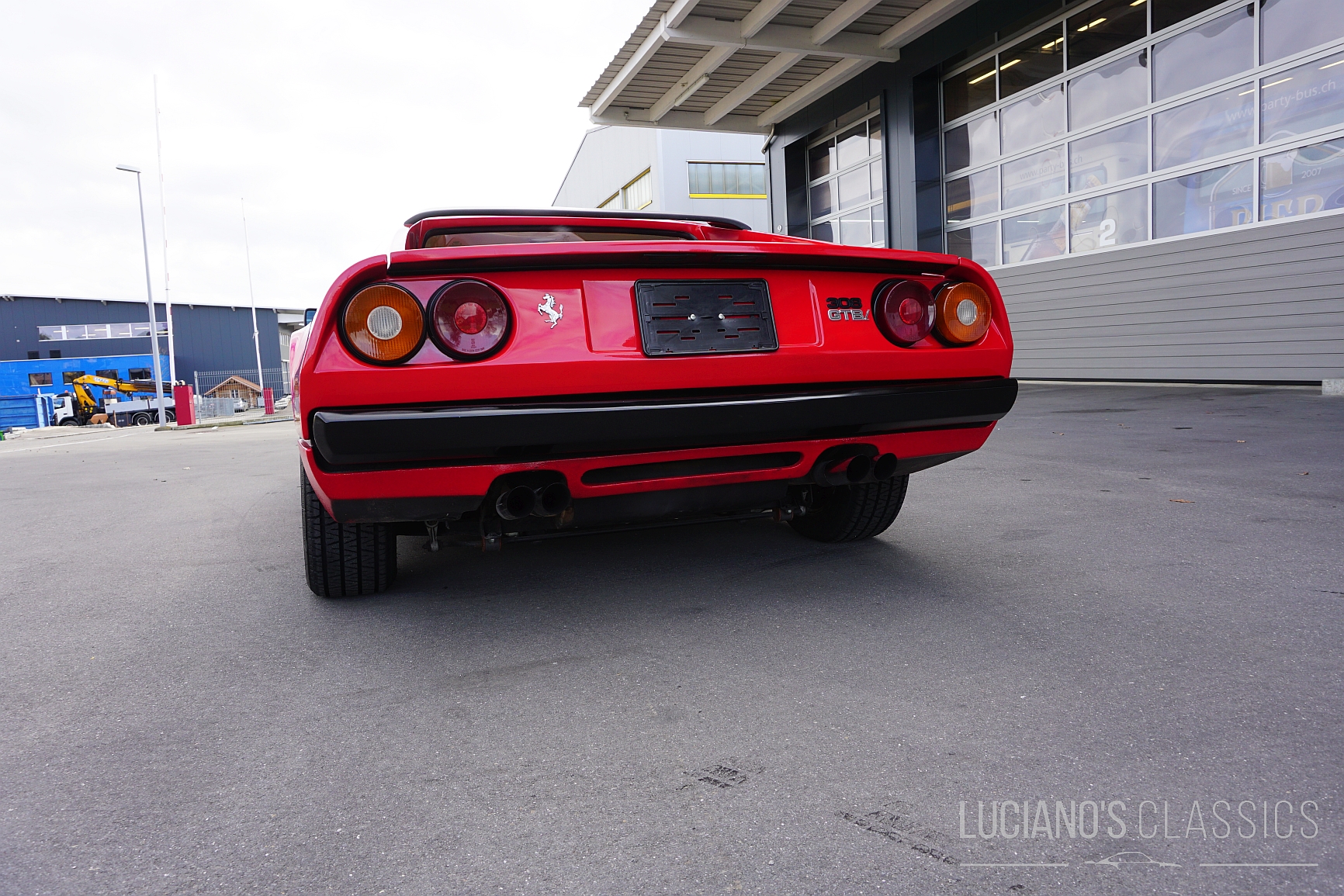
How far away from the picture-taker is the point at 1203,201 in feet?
29.9

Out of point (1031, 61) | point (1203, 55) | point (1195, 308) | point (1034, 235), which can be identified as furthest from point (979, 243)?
point (1203, 55)

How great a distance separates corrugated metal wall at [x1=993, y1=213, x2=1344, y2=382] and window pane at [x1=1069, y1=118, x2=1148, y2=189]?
0.98 m

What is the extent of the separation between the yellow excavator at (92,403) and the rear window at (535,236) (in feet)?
89.4

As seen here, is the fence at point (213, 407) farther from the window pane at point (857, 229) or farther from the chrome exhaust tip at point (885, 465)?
the chrome exhaust tip at point (885, 465)

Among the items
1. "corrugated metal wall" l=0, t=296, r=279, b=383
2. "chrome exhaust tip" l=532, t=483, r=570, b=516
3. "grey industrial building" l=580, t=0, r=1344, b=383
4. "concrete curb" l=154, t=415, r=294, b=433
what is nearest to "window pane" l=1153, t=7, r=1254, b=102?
"grey industrial building" l=580, t=0, r=1344, b=383

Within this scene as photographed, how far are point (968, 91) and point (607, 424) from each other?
1271cm

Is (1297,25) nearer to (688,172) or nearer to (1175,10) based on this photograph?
(1175,10)

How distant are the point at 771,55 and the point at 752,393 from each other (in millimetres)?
13207

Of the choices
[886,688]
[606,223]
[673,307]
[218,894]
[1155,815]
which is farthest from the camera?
[606,223]

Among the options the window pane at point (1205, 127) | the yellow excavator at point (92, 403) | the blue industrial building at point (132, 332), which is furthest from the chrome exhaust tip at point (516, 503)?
the blue industrial building at point (132, 332)

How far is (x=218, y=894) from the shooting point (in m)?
1.14

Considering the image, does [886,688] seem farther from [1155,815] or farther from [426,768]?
[426,768]

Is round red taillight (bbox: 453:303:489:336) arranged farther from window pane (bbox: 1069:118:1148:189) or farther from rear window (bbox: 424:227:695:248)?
window pane (bbox: 1069:118:1148:189)

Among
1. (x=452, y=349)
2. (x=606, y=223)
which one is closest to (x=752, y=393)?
(x=452, y=349)
